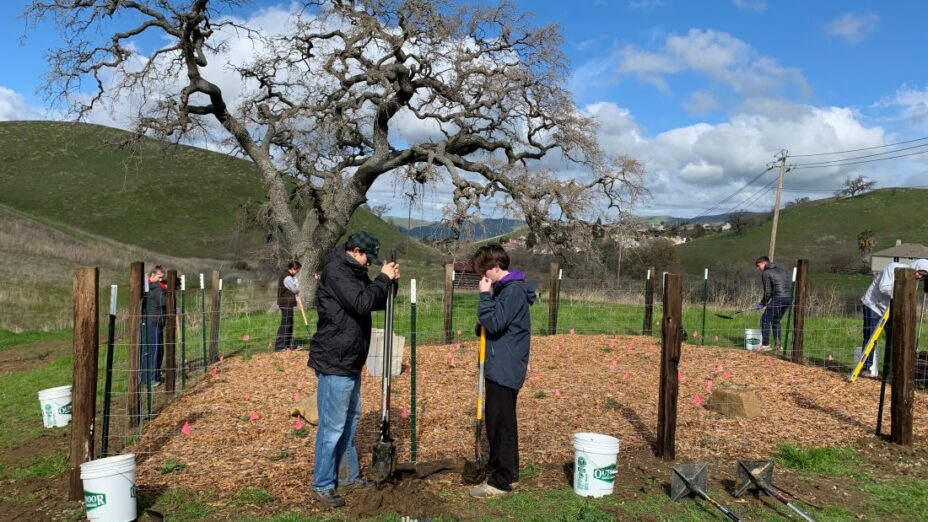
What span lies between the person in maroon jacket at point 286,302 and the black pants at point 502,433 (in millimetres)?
7196

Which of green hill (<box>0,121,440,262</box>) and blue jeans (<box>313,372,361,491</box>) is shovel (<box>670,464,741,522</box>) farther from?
green hill (<box>0,121,440,262</box>)

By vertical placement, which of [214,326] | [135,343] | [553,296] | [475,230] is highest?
[475,230]

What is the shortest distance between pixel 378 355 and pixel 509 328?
4685 mm

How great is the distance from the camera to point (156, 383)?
9.26 meters

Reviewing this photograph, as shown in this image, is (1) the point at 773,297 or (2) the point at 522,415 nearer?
(2) the point at 522,415

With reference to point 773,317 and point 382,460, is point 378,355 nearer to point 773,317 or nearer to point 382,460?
point 382,460

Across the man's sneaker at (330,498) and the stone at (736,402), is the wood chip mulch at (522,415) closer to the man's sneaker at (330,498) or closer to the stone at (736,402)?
the stone at (736,402)

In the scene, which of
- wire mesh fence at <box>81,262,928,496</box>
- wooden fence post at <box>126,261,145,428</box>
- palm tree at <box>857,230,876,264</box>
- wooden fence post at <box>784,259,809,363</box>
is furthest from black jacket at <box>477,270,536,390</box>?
palm tree at <box>857,230,876,264</box>

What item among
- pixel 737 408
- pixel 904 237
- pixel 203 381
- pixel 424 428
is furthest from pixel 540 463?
pixel 904 237

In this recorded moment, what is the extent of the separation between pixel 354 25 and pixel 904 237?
205 ft

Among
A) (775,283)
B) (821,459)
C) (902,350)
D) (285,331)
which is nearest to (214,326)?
(285,331)

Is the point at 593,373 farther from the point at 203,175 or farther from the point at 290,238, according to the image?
the point at 203,175

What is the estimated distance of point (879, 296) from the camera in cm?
912

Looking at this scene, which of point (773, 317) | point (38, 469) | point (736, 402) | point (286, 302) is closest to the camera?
point (38, 469)
